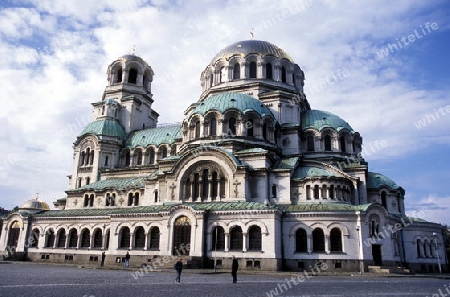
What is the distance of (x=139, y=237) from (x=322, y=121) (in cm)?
2415

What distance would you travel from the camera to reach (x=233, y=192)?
34.0m

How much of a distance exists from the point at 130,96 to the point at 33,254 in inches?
909

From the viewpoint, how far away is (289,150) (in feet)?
138

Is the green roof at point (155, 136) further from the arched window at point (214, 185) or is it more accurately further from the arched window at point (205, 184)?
the arched window at point (214, 185)

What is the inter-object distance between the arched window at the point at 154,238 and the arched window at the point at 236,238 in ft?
22.2

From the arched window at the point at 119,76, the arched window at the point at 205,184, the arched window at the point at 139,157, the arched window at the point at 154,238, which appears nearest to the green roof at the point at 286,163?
the arched window at the point at 205,184

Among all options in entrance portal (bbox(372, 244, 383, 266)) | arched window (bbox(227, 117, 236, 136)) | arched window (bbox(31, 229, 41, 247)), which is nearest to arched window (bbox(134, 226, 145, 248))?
arched window (bbox(227, 117, 236, 136))

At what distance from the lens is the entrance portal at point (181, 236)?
1237 inches

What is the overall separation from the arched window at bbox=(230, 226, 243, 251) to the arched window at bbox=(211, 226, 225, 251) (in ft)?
2.42

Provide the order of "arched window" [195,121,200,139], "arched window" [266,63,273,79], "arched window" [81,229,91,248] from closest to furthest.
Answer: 1. "arched window" [81,229,91,248]
2. "arched window" [195,121,200,139]
3. "arched window" [266,63,273,79]

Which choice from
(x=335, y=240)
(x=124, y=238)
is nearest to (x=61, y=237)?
(x=124, y=238)

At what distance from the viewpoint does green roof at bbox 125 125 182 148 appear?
47172 mm

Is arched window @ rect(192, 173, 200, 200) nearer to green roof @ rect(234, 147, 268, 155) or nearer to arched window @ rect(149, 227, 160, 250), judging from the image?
green roof @ rect(234, 147, 268, 155)

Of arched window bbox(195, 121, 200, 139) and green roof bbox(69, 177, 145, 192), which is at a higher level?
arched window bbox(195, 121, 200, 139)
